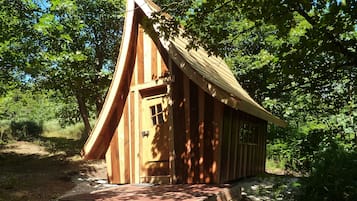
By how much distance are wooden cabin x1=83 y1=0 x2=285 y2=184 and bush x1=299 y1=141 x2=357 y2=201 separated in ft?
6.25

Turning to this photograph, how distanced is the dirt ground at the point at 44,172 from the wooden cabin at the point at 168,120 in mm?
2005

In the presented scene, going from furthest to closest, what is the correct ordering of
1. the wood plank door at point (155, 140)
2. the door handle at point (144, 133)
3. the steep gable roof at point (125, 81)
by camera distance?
the door handle at point (144, 133) → the wood plank door at point (155, 140) → the steep gable roof at point (125, 81)

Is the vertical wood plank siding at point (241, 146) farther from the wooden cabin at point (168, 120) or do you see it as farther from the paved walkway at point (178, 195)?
the paved walkway at point (178, 195)

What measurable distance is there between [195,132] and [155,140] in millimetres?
1131

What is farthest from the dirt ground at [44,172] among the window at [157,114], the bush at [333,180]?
the bush at [333,180]

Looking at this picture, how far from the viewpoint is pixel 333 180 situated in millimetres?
4352

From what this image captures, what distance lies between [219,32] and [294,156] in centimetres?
483

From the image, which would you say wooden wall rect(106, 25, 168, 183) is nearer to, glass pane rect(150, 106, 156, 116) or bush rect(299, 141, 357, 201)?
glass pane rect(150, 106, 156, 116)

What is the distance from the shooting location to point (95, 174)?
12102 mm

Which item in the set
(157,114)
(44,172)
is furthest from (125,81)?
(44,172)

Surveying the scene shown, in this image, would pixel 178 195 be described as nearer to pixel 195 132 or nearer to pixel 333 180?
pixel 195 132

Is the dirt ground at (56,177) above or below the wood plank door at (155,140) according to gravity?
below

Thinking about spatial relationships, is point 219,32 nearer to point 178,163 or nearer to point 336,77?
point 336,77

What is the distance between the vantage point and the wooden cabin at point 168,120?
21.9 feet
